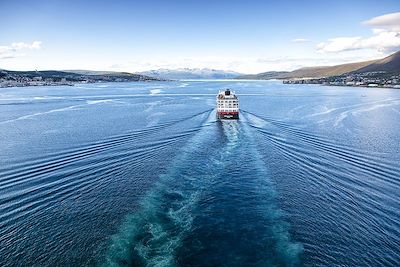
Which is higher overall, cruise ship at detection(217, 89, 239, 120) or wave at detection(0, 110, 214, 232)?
cruise ship at detection(217, 89, 239, 120)

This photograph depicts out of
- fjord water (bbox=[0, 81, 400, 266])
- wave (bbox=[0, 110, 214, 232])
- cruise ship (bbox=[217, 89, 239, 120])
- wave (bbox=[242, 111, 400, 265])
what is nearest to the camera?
fjord water (bbox=[0, 81, 400, 266])

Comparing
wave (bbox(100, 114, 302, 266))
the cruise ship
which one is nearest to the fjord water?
wave (bbox(100, 114, 302, 266))

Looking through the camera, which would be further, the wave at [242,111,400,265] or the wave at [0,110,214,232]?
the wave at [0,110,214,232]

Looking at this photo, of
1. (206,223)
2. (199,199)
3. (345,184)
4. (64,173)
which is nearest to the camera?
(206,223)

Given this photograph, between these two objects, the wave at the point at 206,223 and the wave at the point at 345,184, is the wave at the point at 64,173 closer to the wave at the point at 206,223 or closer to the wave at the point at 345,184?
the wave at the point at 206,223

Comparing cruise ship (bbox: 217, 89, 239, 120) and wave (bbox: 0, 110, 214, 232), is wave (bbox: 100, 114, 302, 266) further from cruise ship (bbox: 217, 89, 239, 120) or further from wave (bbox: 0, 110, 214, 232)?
cruise ship (bbox: 217, 89, 239, 120)

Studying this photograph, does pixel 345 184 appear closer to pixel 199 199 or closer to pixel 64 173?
pixel 199 199

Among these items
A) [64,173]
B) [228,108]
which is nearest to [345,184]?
[64,173]

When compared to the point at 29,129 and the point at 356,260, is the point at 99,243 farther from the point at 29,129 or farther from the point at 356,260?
the point at 29,129
